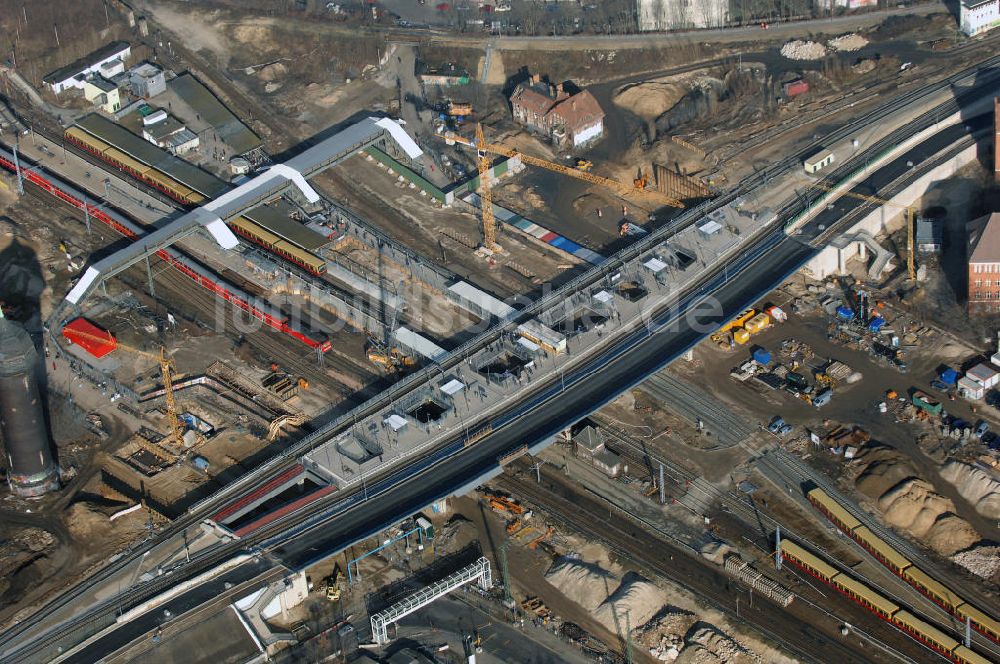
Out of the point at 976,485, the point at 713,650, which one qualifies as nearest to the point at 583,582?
the point at 713,650

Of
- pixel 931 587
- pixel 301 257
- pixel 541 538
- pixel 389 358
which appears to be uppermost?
pixel 301 257

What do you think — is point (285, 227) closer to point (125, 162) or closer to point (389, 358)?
point (125, 162)

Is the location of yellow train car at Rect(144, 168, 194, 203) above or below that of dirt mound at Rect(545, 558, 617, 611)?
above

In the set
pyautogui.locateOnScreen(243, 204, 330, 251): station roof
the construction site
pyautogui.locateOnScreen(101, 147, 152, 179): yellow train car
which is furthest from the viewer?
pyautogui.locateOnScreen(101, 147, 152, 179): yellow train car

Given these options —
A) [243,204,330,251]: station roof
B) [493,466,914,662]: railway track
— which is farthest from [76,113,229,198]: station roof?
[493,466,914,662]: railway track

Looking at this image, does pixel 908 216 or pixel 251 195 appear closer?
pixel 908 216

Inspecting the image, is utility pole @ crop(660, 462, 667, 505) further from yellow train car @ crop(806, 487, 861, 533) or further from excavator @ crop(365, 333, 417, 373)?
excavator @ crop(365, 333, 417, 373)
